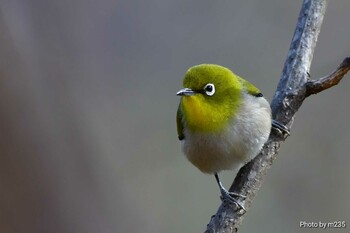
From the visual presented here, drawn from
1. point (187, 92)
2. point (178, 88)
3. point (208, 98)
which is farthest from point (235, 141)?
point (178, 88)

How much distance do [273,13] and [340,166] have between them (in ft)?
5.77

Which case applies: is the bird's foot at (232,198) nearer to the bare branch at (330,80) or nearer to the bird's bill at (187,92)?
the bird's bill at (187,92)

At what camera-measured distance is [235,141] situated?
3.33m

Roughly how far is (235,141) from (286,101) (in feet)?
1.30

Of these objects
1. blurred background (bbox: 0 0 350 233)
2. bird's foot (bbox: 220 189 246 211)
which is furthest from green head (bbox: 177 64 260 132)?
blurred background (bbox: 0 0 350 233)

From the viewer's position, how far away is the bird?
3211 mm

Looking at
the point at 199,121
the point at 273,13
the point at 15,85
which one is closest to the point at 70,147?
the point at 15,85

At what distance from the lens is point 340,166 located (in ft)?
17.6

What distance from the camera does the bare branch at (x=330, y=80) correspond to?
10.00 feet

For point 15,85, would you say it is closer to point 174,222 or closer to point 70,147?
point 70,147

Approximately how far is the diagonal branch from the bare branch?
21mm

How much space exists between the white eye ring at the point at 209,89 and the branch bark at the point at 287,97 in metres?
0.45

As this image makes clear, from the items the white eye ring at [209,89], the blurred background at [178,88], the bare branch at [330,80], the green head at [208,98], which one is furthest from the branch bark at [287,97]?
the blurred background at [178,88]

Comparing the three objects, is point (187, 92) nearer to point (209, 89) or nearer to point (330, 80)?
point (209, 89)
